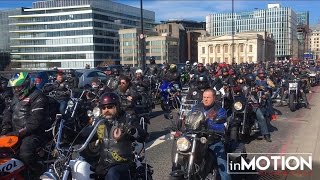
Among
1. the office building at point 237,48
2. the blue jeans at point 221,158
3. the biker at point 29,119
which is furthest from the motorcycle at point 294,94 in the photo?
the office building at point 237,48

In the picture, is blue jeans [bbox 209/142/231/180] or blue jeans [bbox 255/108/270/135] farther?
blue jeans [bbox 255/108/270/135]

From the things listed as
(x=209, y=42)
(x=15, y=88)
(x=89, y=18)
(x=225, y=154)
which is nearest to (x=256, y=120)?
(x=225, y=154)

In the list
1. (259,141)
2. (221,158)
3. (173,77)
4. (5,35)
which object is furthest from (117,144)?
(5,35)

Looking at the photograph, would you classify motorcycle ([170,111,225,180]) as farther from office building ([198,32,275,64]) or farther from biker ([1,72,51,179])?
office building ([198,32,275,64])

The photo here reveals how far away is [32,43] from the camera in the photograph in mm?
123812

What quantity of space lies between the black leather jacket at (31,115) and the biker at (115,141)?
159 centimetres

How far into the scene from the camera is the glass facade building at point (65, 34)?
117 m

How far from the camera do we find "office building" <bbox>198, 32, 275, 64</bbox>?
12950 cm

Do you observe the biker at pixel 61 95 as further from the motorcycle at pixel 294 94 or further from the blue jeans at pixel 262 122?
the motorcycle at pixel 294 94

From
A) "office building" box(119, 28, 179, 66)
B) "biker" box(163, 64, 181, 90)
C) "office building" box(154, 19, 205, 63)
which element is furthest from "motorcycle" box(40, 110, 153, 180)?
"office building" box(154, 19, 205, 63)

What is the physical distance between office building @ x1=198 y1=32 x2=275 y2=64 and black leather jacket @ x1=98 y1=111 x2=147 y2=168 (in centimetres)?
12501

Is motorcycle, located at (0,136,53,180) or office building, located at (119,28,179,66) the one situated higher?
office building, located at (119,28,179,66)

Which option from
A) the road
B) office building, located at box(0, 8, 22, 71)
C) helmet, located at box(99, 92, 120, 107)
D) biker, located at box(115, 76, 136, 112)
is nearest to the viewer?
helmet, located at box(99, 92, 120, 107)

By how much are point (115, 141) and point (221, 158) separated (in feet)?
5.26
